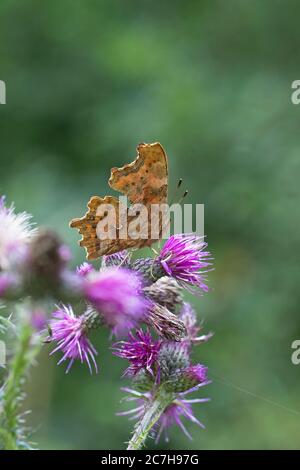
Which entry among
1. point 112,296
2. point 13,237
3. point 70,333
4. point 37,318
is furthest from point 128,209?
point 37,318

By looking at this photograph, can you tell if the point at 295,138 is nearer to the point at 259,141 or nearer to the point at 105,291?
the point at 259,141

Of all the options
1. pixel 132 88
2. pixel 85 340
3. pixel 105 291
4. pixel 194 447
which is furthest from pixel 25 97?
pixel 105 291

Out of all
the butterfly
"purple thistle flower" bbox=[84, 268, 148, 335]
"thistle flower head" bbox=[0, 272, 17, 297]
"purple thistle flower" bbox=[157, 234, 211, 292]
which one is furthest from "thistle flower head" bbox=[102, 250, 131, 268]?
"thistle flower head" bbox=[0, 272, 17, 297]

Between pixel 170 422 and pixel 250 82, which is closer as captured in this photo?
pixel 170 422

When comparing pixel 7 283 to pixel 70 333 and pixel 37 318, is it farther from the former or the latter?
pixel 70 333

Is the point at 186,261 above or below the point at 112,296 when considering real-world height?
above

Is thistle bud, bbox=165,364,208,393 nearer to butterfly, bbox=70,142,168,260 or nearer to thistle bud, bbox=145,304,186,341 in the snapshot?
thistle bud, bbox=145,304,186,341

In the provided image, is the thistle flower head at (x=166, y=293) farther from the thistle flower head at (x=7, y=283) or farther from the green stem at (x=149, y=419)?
the thistle flower head at (x=7, y=283)
